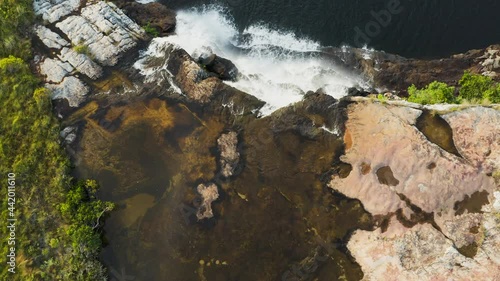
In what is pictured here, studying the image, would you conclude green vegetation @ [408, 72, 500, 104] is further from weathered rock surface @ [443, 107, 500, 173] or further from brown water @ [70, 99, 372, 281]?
brown water @ [70, 99, 372, 281]

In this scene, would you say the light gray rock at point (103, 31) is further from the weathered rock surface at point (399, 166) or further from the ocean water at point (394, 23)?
the weathered rock surface at point (399, 166)

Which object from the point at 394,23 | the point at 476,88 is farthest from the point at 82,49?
the point at 476,88

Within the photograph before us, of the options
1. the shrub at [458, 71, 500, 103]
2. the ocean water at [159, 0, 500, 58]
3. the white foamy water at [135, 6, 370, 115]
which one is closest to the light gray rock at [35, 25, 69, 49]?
the white foamy water at [135, 6, 370, 115]

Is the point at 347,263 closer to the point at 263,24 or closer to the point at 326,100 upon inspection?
the point at 326,100

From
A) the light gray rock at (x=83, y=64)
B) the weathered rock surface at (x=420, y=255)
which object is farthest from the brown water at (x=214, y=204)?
the light gray rock at (x=83, y=64)

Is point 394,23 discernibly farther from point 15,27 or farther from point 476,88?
point 15,27

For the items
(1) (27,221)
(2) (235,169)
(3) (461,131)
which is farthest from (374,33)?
(1) (27,221)

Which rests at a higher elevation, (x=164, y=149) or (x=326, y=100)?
(x=326, y=100)
